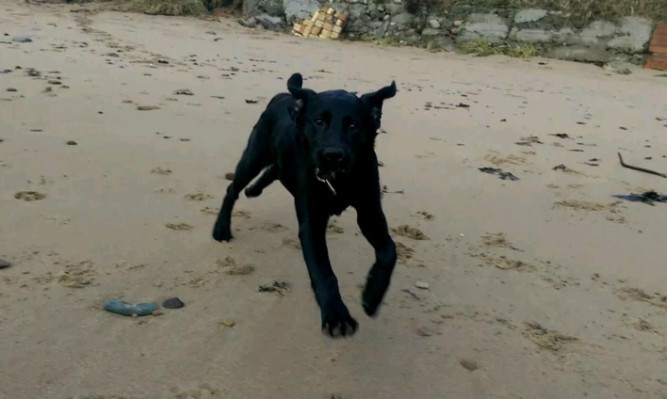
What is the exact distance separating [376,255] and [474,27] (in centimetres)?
1240

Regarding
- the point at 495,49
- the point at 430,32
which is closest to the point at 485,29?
the point at 495,49

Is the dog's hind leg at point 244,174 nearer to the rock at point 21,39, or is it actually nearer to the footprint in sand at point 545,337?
the footprint in sand at point 545,337

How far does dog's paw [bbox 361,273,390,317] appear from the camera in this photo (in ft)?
9.52

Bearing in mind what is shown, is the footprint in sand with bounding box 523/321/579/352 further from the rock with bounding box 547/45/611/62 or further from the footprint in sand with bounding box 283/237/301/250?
the rock with bounding box 547/45/611/62

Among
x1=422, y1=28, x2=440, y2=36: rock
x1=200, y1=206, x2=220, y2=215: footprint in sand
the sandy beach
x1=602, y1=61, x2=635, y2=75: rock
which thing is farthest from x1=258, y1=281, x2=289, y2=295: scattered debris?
x1=422, y1=28, x2=440, y2=36: rock

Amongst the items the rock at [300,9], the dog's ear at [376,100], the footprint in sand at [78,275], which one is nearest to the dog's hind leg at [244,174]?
the footprint in sand at [78,275]

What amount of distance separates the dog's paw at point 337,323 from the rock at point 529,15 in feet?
41.7

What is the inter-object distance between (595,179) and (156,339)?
3965 millimetres

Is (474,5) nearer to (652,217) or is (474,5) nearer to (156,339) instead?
(652,217)

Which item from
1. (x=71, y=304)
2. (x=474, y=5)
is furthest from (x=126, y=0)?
(x=71, y=304)

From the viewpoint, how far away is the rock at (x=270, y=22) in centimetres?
1599

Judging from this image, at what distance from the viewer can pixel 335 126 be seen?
285cm

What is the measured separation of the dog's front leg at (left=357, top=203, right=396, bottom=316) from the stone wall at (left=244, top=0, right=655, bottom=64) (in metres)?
11.6

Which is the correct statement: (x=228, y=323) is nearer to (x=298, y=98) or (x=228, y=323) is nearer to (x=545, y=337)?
(x=298, y=98)
